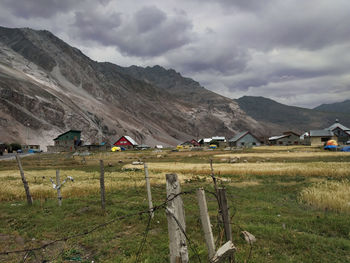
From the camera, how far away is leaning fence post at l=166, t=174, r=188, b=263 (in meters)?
4.56

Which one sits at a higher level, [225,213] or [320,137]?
[225,213]

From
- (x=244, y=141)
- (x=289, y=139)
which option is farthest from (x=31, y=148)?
→ (x=289, y=139)

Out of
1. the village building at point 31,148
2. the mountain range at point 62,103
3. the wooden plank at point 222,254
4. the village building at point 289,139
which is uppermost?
the mountain range at point 62,103

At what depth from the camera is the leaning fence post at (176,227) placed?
4559 millimetres

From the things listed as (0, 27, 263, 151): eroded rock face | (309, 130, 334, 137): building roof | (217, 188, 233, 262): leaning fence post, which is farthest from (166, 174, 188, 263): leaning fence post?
(309, 130, 334, 137): building roof

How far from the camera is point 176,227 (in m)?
4.62

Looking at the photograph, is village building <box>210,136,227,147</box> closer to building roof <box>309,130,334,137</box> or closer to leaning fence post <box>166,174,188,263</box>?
building roof <box>309,130,334,137</box>

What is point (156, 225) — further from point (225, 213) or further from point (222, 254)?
point (222, 254)

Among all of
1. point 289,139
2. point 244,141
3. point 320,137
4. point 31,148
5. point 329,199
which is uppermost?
point 31,148

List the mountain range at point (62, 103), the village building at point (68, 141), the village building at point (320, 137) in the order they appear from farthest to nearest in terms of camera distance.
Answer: the mountain range at point (62, 103), the village building at point (68, 141), the village building at point (320, 137)

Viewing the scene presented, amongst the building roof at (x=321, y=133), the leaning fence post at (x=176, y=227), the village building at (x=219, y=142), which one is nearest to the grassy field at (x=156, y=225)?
the leaning fence post at (x=176, y=227)

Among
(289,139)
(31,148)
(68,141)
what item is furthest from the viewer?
(289,139)

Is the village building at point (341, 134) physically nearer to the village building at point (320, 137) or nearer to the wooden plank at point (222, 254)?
the village building at point (320, 137)

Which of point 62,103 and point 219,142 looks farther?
point 219,142
